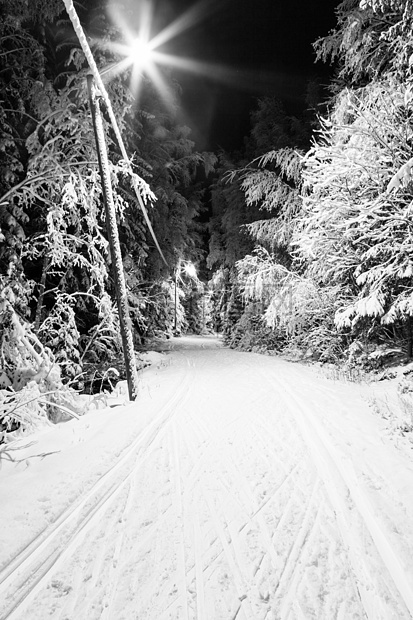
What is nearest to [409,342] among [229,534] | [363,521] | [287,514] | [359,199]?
[359,199]

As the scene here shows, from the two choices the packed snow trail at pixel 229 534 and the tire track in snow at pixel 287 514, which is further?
the tire track in snow at pixel 287 514

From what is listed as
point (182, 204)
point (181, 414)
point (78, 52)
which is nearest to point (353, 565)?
point (181, 414)

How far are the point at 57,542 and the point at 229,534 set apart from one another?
1.38 metres

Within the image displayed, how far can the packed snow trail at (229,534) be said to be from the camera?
1.82 metres

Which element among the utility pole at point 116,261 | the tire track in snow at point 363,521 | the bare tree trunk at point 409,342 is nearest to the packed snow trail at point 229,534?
the tire track in snow at point 363,521

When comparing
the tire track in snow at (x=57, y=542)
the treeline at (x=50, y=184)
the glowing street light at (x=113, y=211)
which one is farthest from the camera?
the treeline at (x=50, y=184)

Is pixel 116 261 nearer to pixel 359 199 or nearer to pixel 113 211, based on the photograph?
pixel 113 211

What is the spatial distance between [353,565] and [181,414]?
12.6 feet

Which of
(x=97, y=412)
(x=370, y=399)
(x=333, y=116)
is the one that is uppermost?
(x=333, y=116)

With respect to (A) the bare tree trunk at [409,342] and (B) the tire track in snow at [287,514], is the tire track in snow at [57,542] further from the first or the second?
(A) the bare tree trunk at [409,342]

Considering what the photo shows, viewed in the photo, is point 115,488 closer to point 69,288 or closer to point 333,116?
point 69,288

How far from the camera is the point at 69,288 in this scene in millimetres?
9195

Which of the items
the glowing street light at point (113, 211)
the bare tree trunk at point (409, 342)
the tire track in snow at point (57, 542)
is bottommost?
the tire track in snow at point (57, 542)

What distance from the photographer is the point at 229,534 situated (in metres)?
2.39
